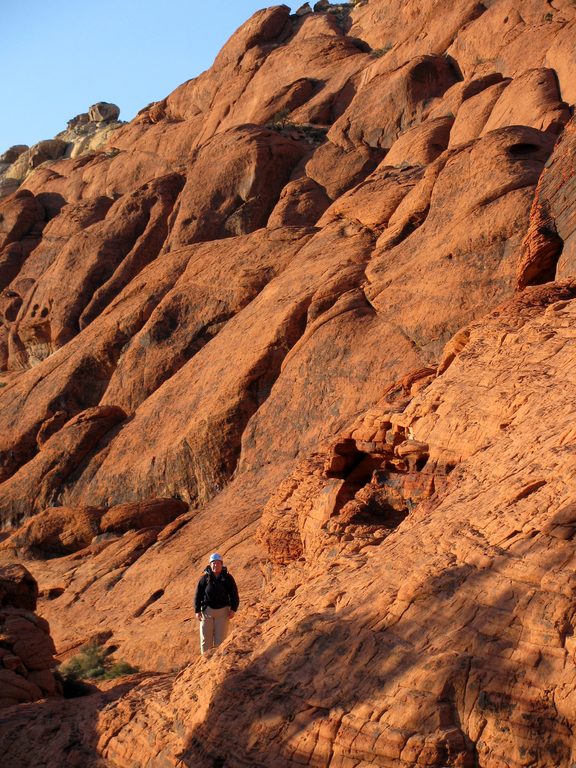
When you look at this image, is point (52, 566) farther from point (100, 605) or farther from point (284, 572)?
point (284, 572)

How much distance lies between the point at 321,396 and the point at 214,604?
927cm

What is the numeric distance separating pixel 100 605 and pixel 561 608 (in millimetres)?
13710

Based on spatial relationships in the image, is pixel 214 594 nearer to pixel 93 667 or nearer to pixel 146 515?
pixel 93 667

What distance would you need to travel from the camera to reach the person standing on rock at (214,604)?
11375 mm

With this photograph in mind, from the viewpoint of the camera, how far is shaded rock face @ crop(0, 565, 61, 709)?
1202cm

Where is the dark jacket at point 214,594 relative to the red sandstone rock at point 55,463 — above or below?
below

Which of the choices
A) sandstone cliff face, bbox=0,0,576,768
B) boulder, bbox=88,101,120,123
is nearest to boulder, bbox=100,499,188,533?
sandstone cliff face, bbox=0,0,576,768

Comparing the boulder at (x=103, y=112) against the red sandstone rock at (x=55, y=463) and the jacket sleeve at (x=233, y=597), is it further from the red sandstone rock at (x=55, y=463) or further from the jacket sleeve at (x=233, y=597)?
the jacket sleeve at (x=233, y=597)

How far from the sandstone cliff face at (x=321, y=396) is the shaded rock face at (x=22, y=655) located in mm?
1584

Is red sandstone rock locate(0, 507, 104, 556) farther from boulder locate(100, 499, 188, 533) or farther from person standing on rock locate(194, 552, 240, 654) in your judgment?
person standing on rock locate(194, 552, 240, 654)

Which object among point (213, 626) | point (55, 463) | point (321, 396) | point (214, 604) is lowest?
point (321, 396)

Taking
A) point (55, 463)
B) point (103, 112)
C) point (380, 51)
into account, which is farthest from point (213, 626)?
point (103, 112)

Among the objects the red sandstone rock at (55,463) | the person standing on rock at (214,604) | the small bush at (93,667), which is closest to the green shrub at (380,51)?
the red sandstone rock at (55,463)

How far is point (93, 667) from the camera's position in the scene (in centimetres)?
1526
